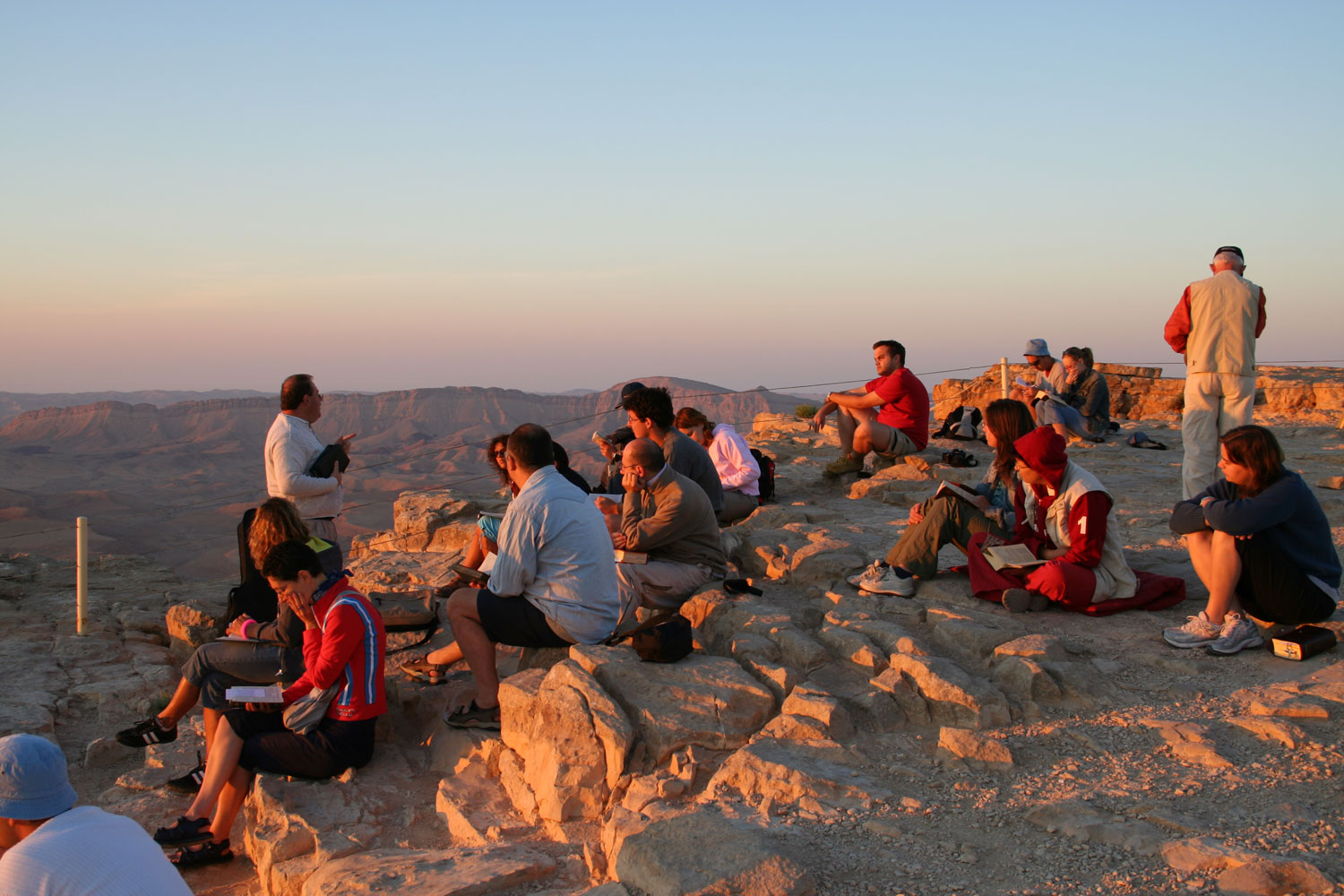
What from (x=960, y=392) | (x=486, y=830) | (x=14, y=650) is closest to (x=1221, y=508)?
(x=486, y=830)

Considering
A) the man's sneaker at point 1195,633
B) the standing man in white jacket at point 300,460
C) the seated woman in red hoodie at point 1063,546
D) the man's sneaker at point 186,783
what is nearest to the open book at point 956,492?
the seated woman in red hoodie at point 1063,546

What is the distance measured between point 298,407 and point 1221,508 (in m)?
5.04

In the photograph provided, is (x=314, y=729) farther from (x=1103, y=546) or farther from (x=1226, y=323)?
(x=1226, y=323)

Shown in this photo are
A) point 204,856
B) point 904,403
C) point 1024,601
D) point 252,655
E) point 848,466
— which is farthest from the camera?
point 848,466

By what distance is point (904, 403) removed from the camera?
8.89 meters

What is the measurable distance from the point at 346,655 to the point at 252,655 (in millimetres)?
808

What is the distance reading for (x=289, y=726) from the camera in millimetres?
4156

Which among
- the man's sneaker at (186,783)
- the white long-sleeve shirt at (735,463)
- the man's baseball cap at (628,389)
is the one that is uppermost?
the man's baseball cap at (628,389)

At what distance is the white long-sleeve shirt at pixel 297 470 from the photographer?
17.3ft

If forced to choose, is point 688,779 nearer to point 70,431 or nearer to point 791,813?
point 791,813

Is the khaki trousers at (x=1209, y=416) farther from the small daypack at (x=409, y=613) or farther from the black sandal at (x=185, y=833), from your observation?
the black sandal at (x=185, y=833)

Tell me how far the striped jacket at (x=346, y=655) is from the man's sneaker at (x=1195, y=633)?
3910 millimetres

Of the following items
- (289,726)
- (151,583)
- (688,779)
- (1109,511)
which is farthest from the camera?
(151,583)

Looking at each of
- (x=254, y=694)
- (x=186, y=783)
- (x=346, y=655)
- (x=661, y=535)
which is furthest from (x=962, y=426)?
(x=186, y=783)
